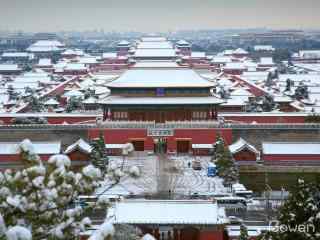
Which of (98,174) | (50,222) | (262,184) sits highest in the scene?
(98,174)

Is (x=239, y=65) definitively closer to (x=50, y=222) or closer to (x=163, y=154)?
(x=163, y=154)

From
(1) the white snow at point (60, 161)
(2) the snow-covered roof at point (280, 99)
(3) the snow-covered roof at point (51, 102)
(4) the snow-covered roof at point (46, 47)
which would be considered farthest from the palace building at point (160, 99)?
(4) the snow-covered roof at point (46, 47)

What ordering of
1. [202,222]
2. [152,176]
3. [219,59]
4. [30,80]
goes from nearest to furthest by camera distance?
[202,222] < [152,176] < [30,80] < [219,59]

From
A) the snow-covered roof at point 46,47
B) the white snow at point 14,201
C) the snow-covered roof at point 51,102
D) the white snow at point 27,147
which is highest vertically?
the white snow at point 27,147

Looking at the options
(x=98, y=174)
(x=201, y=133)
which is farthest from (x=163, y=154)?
(x=98, y=174)

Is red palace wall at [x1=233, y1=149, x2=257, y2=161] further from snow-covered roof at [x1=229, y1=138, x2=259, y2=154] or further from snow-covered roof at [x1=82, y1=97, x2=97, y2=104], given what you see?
snow-covered roof at [x1=82, y1=97, x2=97, y2=104]

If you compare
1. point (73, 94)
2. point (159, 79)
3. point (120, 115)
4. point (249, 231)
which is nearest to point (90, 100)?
point (73, 94)

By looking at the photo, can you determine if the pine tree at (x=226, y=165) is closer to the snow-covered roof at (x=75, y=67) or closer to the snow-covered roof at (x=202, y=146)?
the snow-covered roof at (x=202, y=146)
